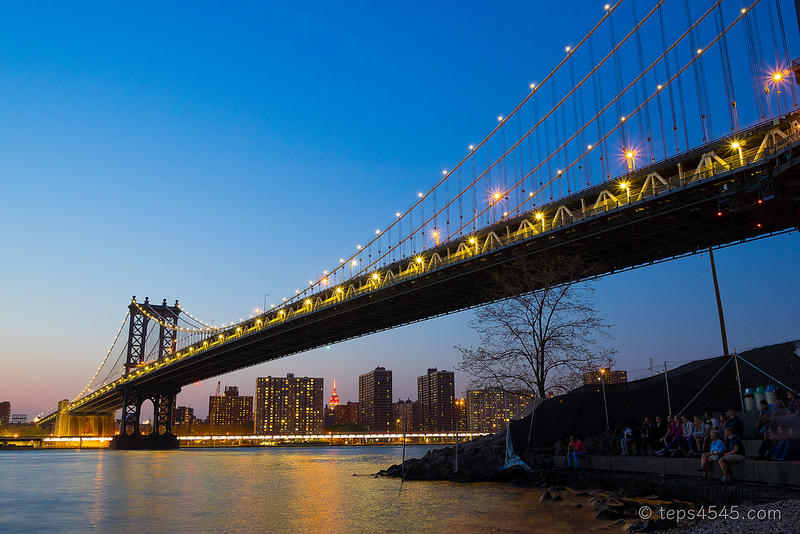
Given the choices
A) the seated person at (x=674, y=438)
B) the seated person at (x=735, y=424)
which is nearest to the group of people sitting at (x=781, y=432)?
the seated person at (x=735, y=424)

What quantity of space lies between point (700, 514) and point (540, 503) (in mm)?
4012

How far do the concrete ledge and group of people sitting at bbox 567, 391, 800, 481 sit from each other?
203mm

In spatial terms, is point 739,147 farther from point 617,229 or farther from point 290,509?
point 290,509

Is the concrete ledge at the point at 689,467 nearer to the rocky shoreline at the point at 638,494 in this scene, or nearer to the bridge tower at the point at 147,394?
the rocky shoreline at the point at 638,494

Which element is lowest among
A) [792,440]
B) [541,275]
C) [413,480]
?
[413,480]

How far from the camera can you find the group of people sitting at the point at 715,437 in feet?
38.0

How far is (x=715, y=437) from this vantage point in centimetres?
1270

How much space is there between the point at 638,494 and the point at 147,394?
252ft

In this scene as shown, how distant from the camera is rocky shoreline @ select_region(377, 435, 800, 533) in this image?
884 centimetres

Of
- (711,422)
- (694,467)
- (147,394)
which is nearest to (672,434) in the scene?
(694,467)

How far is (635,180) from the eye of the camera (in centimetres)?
2805

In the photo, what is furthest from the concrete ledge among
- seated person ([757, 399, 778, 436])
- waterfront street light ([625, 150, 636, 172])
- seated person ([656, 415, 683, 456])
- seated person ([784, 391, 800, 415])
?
waterfront street light ([625, 150, 636, 172])

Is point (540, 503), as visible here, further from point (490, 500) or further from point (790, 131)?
point (790, 131)

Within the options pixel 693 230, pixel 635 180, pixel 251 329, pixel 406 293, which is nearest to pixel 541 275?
pixel 635 180
